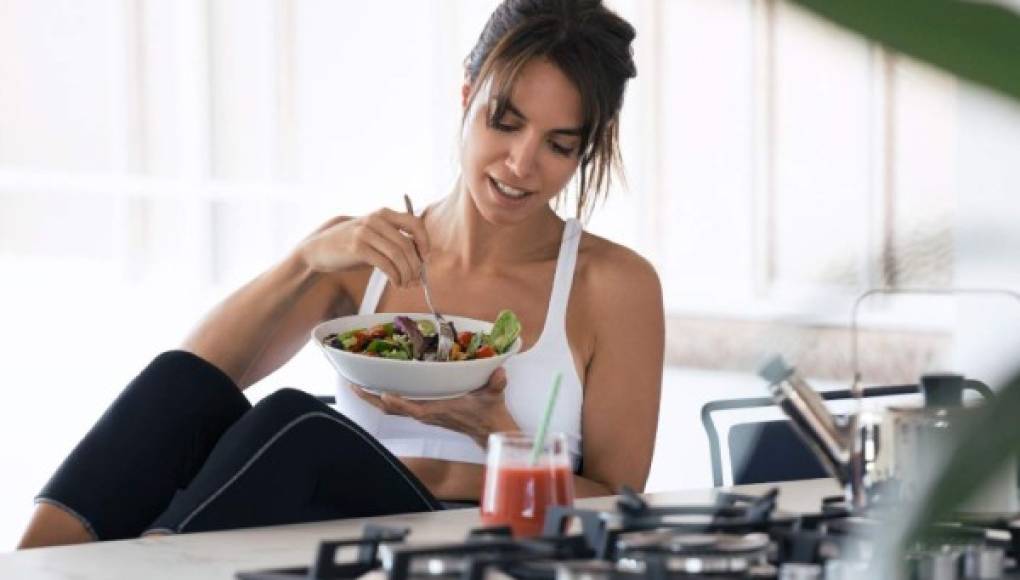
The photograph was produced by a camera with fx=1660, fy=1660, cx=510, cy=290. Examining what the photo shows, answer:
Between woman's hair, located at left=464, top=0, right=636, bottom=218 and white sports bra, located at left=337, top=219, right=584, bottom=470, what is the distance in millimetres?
306

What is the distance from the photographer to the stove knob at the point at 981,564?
128cm

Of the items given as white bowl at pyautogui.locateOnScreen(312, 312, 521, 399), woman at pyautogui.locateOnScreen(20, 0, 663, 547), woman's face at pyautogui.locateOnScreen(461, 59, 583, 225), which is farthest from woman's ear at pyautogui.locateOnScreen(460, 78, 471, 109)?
white bowl at pyautogui.locateOnScreen(312, 312, 521, 399)

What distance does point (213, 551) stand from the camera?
1618mm

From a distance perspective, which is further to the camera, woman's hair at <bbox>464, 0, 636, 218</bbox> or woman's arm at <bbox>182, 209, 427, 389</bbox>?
woman's hair at <bbox>464, 0, 636, 218</bbox>

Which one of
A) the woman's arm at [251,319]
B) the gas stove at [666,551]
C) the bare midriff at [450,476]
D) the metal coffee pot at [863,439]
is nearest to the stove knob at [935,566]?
the gas stove at [666,551]

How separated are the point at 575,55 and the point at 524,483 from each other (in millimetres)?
1143

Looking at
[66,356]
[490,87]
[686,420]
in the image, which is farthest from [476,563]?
[66,356]

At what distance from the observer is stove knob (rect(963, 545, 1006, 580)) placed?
4.20ft

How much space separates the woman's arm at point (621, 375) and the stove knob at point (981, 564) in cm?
119

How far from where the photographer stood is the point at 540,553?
1.28m

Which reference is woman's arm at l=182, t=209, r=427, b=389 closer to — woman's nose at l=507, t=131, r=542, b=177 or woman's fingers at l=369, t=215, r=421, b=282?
woman's fingers at l=369, t=215, r=421, b=282

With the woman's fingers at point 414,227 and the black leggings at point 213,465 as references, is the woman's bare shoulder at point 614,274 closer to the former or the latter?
the woman's fingers at point 414,227

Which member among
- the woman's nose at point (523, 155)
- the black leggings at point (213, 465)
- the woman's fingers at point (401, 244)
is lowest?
the black leggings at point (213, 465)

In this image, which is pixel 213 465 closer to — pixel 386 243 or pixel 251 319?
pixel 386 243
